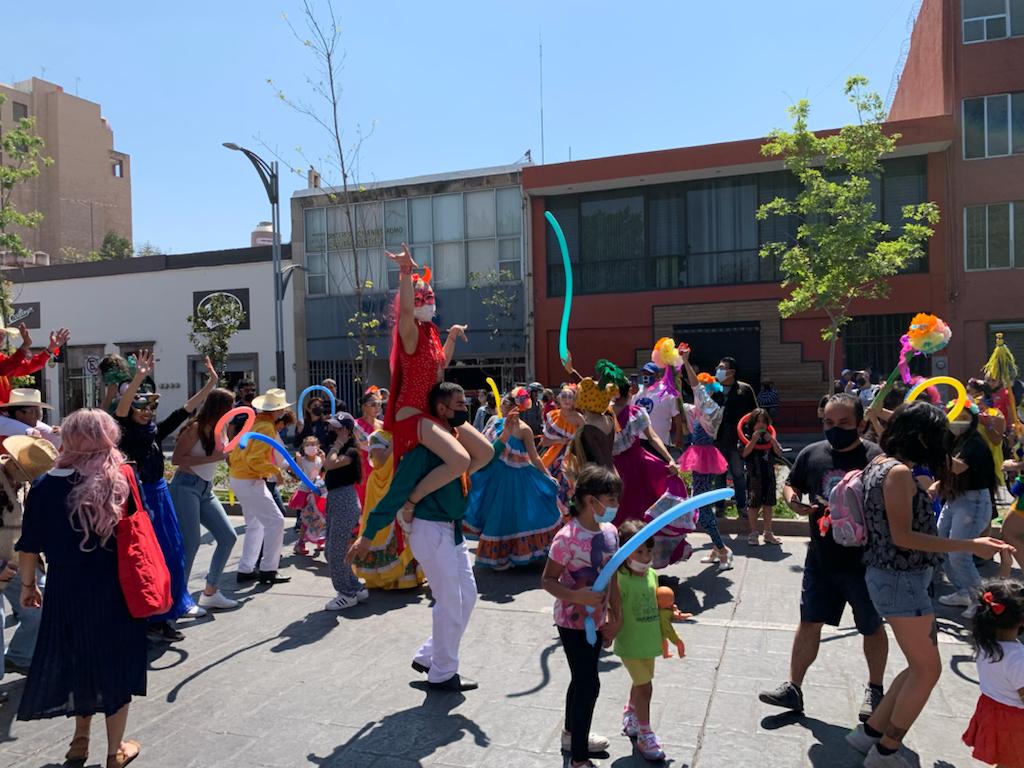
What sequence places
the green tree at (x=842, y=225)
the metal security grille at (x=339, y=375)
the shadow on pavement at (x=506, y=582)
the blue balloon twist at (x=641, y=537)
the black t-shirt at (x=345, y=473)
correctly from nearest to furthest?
the blue balloon twist at (x=641, y=537) < the shadow on pavement at (x=506, y=582) < the black t-shirt at (x=345, y=473) < the green tree at (x=842, y=225) < the metal security grille at (x=339, y=375)

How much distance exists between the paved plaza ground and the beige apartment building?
51670 mm

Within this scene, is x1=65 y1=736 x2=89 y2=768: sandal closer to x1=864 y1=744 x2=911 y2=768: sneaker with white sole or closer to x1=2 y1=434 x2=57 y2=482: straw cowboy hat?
x1=2 y1=434 x2=57 y2=482: straw cowboy hat

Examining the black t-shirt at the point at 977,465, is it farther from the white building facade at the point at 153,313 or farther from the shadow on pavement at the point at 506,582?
the white building facade at the point at 153,313

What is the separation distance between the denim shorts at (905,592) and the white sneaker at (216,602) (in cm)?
494

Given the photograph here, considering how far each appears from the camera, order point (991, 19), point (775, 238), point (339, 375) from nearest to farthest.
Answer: point (991, 19), point (775, 238), point (339, 375)

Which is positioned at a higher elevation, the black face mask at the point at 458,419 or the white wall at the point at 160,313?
the white wall at the point at 160,313

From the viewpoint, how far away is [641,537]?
317 centimetres

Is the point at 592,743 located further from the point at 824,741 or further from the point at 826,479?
the point at 826,479

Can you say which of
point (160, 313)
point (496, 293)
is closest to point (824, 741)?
point (496, 293)

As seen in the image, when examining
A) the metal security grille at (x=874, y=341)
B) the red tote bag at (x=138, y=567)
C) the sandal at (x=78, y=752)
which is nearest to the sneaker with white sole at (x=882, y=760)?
the red tote bag at (x=138, y=567)

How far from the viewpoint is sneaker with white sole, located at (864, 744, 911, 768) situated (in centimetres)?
336

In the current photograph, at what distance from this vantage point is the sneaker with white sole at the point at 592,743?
11.5 feet

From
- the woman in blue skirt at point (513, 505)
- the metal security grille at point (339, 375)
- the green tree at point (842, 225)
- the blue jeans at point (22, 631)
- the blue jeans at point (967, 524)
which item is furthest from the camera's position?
the metal security grille at point (339, 375)

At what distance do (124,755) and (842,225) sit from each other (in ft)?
55.1
